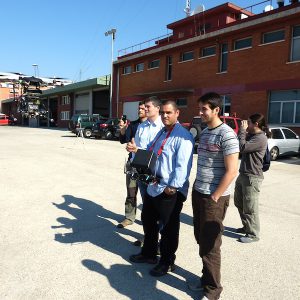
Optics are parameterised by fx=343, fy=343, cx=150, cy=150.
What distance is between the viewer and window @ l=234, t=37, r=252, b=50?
71.1 feet

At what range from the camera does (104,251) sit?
427 cm

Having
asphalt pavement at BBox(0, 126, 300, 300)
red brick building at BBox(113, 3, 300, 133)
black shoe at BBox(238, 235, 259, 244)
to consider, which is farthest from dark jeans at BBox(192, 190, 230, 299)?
red brick building at BBox(113, 3, 300, 133)

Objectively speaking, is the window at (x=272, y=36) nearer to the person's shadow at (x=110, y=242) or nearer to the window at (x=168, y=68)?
the window at (x=168, y=68)

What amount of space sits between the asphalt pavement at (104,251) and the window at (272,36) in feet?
48.9

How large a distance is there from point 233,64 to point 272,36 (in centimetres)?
299

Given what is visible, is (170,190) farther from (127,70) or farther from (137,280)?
(127,70)

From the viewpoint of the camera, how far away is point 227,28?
22.4 meters

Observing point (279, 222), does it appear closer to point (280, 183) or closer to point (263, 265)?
point (263, 265)

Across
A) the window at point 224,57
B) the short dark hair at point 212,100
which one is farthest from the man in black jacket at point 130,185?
the window at point 224,57

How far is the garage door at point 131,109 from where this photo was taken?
104 ft

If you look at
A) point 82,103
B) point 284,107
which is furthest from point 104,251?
point 82,103

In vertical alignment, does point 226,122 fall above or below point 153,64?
below

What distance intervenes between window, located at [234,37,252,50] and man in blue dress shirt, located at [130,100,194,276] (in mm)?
19922

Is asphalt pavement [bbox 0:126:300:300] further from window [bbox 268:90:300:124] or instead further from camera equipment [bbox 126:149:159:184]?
window [bbox 268:90:300:124]
